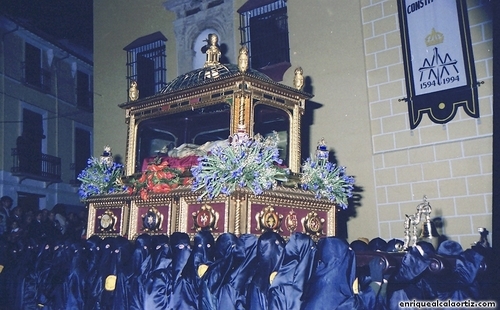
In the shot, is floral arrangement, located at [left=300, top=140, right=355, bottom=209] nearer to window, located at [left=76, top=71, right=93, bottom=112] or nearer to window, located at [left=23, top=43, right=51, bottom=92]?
window, located at [left=23, top=43, right=51, bottom=92]

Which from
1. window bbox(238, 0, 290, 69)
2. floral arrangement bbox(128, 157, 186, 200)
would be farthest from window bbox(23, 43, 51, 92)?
floral arrangement bbox(128, 157, 186, 200)

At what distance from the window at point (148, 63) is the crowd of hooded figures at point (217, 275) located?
4632mm

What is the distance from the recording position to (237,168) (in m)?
5.00

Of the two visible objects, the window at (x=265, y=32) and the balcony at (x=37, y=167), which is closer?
the window at (x=265, y=32)

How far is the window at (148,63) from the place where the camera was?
9875mm

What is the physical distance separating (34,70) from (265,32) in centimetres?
1011

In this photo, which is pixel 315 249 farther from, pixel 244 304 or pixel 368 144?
pixel 368 144

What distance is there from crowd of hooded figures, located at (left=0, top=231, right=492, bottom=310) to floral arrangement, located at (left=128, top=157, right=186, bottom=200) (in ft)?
1.86

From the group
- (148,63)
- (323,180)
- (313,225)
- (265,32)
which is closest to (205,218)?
(313,225)

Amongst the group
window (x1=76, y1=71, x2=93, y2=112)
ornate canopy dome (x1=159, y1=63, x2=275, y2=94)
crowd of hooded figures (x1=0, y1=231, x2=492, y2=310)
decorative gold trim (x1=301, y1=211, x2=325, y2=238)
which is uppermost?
window (x1=76, y1=71, x2=93, y2=112)

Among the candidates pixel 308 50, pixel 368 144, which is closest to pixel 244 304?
pixel 368 144

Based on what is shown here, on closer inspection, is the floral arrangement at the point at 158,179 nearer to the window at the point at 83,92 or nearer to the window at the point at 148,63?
the window at the point at 148,63

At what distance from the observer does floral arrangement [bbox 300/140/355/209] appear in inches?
224

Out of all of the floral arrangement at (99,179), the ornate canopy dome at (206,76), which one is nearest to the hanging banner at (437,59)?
the ornate canopy dome at (206,76)
